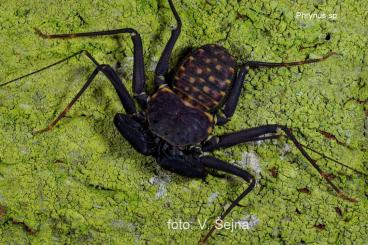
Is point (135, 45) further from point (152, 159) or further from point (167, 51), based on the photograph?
point (152, 159)

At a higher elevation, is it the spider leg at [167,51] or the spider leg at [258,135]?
the spider leg at [167,51]

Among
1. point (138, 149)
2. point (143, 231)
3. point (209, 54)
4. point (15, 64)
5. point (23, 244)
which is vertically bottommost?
point (23, 244)

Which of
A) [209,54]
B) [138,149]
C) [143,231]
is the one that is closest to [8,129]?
[138,149]

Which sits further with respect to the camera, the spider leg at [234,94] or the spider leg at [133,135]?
the spider leg at [234,94]

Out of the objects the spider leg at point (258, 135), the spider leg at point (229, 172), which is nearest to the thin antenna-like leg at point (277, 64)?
the spider leg at point (258, 135)

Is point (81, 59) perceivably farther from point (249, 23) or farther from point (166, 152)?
point (249, 23)

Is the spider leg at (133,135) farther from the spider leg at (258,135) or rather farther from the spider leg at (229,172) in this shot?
the spider leg at (258,135)

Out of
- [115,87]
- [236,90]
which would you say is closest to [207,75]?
[236,90]
